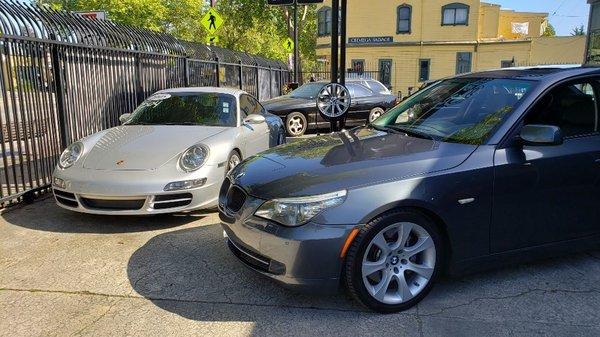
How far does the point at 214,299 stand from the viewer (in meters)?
3.39

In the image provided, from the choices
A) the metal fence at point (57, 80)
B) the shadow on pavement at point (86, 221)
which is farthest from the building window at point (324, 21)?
the shadow on pavement at point (86, 221)

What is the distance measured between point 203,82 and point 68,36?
5687 millimetres

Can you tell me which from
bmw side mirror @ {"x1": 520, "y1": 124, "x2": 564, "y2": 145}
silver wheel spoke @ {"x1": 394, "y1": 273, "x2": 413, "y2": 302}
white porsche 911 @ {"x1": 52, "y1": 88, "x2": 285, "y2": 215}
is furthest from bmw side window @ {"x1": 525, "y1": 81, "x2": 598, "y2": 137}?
white porsche 911 @ {"x1": 52, "y1": 88, "x2": 285, "y2": 215}

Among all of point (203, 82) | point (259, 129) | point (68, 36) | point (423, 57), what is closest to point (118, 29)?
point (68, 36)

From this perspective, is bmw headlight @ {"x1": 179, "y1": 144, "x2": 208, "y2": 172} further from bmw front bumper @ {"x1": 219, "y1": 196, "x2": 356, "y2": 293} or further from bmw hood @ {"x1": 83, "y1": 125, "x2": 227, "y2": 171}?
bmw front bumper @ {"x1": 219, "y1": 196, "x2": 356, "y2": 293}

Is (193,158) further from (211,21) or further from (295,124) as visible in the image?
(211,21)

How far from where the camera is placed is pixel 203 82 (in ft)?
39.5

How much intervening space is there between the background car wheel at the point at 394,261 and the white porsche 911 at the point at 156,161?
2329 millimetres

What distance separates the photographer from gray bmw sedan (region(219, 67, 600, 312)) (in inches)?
118

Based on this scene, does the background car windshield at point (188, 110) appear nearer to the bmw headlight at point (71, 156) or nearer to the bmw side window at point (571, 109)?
the bmw headlight at point (71, 156)

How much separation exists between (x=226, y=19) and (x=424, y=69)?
1676 centimetres

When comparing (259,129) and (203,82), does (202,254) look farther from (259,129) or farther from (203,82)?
(203,82)

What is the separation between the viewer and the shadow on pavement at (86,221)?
483 cm

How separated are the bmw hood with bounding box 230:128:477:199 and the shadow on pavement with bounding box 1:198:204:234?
1543mm
